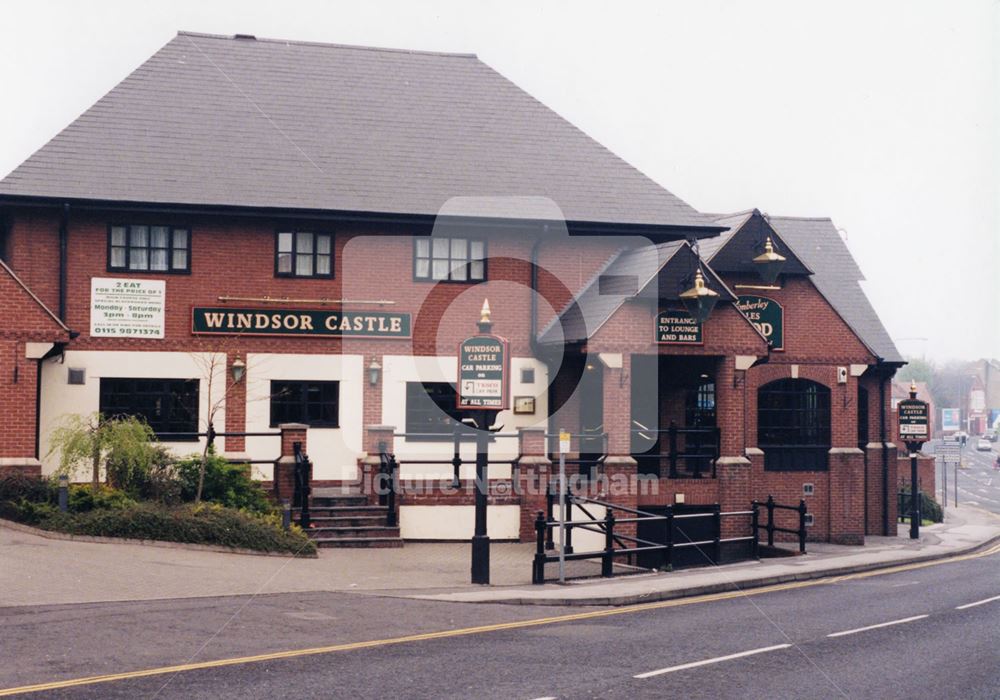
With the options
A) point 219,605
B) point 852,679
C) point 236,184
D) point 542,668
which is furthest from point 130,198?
point 852,679

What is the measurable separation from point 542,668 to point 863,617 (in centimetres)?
637

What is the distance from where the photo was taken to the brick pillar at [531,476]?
81.0 ft

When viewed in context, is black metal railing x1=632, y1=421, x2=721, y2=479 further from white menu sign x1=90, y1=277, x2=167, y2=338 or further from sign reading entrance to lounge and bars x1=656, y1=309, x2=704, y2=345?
white menu sign x1=90, y1=277, x2=167, y2=338

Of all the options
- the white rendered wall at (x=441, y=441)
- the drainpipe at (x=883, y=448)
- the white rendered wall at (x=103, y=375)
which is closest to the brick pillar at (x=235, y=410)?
the white rendered wall at (x=103, y=375)

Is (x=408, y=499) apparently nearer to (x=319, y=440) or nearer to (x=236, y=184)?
(x=319, y=440)

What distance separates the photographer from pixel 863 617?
1600 centimetres

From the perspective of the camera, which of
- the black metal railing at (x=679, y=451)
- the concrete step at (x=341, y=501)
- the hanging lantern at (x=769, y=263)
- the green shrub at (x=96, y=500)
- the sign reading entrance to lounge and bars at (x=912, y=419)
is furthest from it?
the sign reading entrance to lounge and bars at (x=912, y=419)

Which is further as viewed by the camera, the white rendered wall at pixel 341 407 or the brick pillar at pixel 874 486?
the brick pillar at pixel 874 486

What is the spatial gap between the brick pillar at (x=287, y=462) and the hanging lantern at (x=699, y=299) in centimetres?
886

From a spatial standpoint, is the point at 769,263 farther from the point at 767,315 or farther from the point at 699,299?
the point at 699,299

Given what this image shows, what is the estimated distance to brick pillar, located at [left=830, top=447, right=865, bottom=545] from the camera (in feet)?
97.3

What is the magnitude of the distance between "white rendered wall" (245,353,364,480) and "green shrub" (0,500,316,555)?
16.4 feet

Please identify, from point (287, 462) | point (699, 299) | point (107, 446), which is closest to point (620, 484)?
point (699, 299)

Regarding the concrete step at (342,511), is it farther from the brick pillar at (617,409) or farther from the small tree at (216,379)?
the brick pillar at (617,409)
